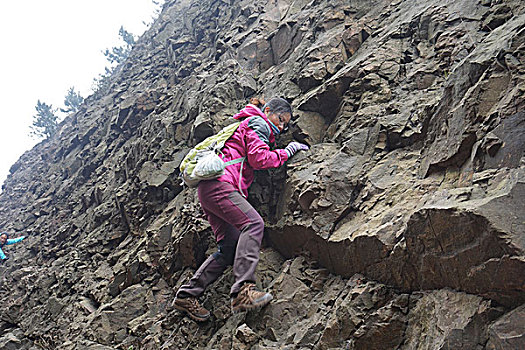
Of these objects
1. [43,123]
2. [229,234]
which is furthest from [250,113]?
[43,123]

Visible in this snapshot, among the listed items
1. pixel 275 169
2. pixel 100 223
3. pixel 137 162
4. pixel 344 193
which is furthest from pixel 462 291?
pixel 100 223

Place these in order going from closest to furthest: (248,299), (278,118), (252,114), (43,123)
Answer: (248,299)
(252,114)
(278,118)
(43,123)

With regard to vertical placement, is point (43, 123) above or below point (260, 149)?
above

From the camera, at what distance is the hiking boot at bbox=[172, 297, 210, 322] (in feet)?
17.3

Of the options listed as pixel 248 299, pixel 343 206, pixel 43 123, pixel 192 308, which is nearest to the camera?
pixel 248 299

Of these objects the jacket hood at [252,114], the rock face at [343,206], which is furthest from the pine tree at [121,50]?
the jacket hood at [252,114]

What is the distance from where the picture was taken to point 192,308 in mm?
5297

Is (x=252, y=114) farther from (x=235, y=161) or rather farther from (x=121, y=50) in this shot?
(x=121, y=50)

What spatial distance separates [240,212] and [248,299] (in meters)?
1.18

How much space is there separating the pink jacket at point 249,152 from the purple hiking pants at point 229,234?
0.29 meters

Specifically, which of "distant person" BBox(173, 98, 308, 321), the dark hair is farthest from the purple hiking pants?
the dark hair

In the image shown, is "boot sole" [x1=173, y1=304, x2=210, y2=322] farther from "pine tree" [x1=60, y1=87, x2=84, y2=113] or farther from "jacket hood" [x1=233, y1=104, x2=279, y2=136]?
"pine tree" [x1=60, y1=87, x2=84, y2=113]

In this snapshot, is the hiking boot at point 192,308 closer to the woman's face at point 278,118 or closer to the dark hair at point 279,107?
the woman's face at point 278,118

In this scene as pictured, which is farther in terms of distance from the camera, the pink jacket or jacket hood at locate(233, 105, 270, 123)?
jacket hood at locate(233, 105, 270, 123)
